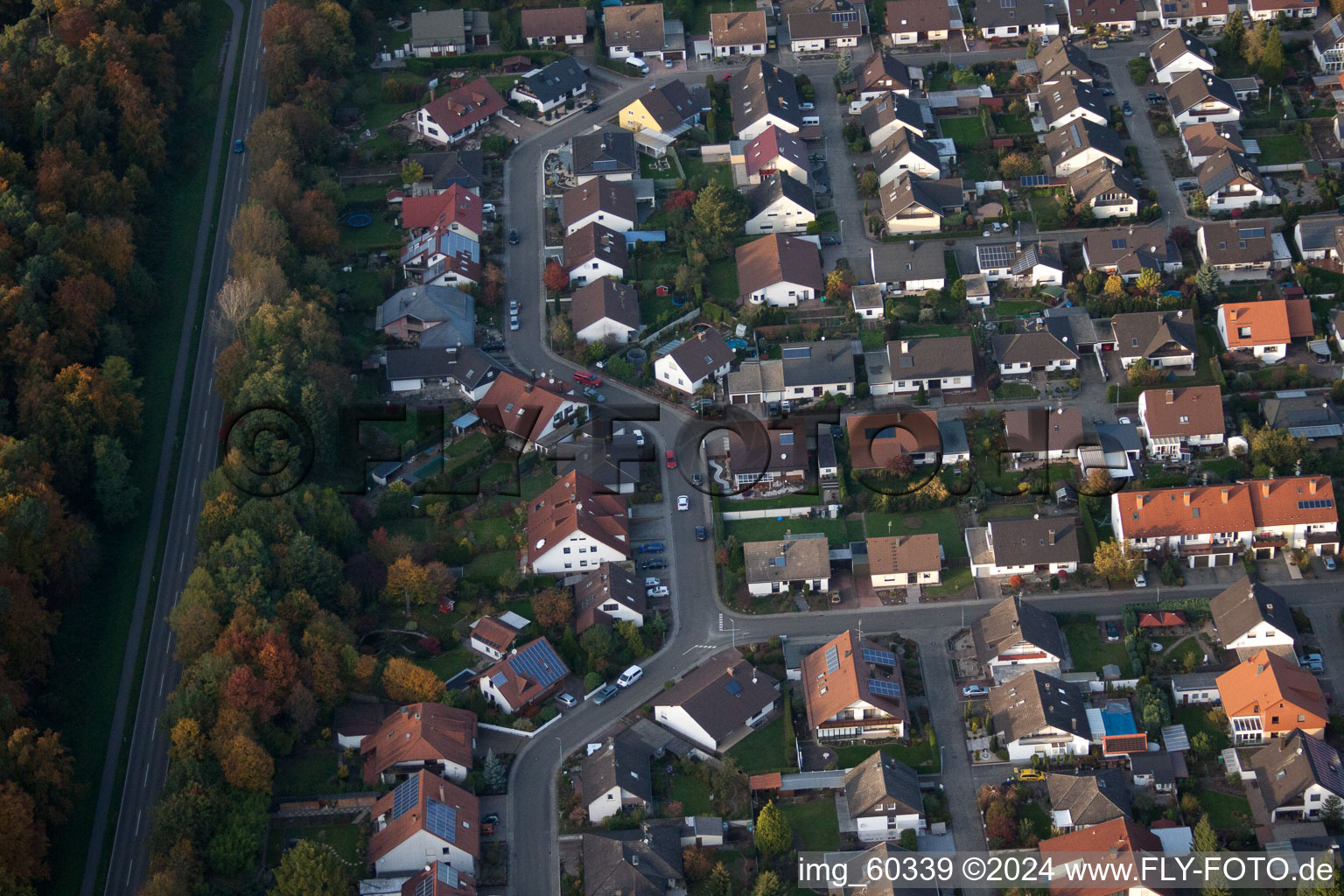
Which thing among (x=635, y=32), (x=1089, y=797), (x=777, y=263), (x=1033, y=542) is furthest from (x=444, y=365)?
(x=1089, y=797)

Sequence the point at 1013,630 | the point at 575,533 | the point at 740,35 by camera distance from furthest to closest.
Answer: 1. the point at 740,35
2. the point at 575,533
3. the point at 1013,630

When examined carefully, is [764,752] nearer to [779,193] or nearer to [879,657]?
[879,657]

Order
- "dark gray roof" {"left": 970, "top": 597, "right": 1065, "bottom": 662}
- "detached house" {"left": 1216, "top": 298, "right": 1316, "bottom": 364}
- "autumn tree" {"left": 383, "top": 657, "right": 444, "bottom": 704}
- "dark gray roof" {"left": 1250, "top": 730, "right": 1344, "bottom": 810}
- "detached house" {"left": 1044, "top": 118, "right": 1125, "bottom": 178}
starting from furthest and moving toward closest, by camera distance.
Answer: "detached house" {"left": 1044, "top": 118, "right": 1125, "bottom": 178} < "detached house" {"left": 1216, "top": 298, "right": 1316, "bottom": 364} < "dark gray roof" {"left": 970, "top": 597, "right": 1065, "bottom": 662} < "autumn tree" {"left": 383, "top": 657, "right": 444, "bottom": 704} < "dark gray roof" {"left": 1250, "top": 730, "right": 1344, "bottom": 810}

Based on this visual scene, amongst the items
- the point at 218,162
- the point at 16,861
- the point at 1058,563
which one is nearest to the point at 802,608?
the point at 1058,563

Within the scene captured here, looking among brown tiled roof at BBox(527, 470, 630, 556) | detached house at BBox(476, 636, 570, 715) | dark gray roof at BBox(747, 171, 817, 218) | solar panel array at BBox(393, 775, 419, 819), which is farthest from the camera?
dark gray roof at BBox(747, 171, 817, 218)

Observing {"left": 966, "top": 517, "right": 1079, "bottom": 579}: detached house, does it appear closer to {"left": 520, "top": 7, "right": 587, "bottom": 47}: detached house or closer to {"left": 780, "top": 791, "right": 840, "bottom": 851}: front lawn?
{"left": 780, "top": 791, "right": 840, "bottom": 851}: front lawn

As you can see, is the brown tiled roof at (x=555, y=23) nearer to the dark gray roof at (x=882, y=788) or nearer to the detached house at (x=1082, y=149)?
the detached house at (x=1082, y=149)

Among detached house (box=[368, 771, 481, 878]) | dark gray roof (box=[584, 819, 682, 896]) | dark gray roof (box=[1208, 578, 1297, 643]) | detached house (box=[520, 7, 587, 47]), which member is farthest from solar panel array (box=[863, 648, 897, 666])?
detached house (box=[520, 7, 587, 47])

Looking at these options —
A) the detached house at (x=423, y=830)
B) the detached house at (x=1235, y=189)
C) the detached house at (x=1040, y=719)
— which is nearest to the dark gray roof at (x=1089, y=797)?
the detached house at (x=1040, y=719)
